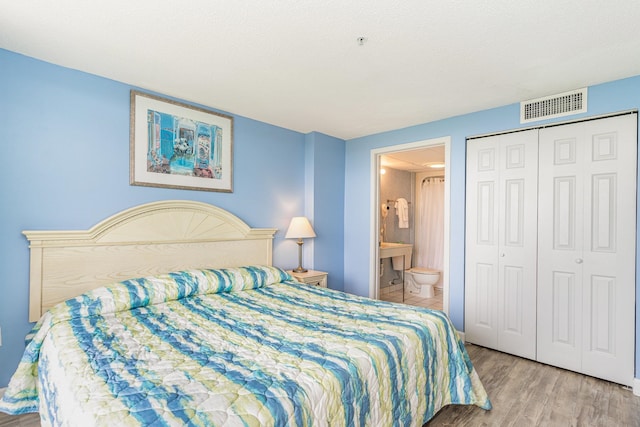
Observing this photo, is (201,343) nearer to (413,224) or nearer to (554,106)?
(554,106)

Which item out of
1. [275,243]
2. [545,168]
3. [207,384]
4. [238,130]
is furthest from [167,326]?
[545,168]

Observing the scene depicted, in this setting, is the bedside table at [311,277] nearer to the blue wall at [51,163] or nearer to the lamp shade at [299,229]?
the lamp shade at [299,229]

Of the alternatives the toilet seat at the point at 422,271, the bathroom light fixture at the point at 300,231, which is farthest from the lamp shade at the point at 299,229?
the toilet seat at the point at 422,271

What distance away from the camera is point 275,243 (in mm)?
3584

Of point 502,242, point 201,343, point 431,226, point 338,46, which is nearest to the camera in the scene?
point 201,343

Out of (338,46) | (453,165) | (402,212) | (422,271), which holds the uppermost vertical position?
(338,46)

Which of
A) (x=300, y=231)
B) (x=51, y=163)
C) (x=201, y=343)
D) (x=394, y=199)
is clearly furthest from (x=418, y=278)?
(x=51, y=163)

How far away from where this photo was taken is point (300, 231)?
3.50 metres

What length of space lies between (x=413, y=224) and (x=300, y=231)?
317 centimetres

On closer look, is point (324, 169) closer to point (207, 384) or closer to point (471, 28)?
point (471, 28)

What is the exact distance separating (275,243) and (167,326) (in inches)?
72.0

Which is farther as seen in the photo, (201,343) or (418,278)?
(418,278)

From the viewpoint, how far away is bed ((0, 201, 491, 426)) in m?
1.11

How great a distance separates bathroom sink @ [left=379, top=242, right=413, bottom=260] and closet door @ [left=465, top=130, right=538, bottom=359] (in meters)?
1.65
